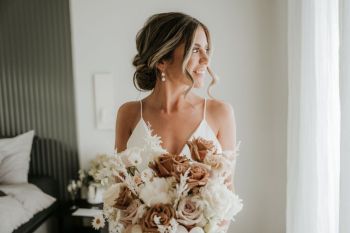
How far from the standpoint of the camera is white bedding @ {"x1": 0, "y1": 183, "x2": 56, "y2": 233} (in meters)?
2.22

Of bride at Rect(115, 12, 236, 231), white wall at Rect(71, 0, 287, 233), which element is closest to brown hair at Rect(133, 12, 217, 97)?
bride at Rect(115, 12, 236, 231)

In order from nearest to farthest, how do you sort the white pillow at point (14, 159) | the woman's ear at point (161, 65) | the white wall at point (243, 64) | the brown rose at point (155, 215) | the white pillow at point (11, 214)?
1. the brown rose at point (155, 215)
2. the woman's ear at point (161, 65)
3. the white pillow at point (11, 214)
4. the white wall at point (243, 64)
5. the white pillow at point (14, 159)

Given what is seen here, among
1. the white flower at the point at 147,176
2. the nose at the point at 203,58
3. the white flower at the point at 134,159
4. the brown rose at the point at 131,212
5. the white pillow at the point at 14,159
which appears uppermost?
the nose at the point at 203,58

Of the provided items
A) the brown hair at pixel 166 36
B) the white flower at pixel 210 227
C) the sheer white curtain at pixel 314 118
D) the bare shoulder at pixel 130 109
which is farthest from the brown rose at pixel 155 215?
the sheer white curtain at pixel 314 118

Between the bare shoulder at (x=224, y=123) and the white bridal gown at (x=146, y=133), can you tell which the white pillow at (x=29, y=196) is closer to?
the white bridal gown at (x=146, y=133)

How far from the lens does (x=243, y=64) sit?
8.73 ft

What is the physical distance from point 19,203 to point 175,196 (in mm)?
2021

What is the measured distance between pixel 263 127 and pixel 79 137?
1.65 metres

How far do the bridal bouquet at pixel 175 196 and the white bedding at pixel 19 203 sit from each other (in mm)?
1638

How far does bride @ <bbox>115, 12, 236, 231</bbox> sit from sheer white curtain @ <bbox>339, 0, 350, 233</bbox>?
1.34ft

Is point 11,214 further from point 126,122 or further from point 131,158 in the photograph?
point 131,158

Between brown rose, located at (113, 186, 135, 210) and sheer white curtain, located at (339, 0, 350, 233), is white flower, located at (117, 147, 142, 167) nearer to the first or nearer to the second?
brown rose, located at (113, 186, 135, 210)

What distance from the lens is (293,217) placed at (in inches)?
75.4

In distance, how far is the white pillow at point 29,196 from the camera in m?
2.49
